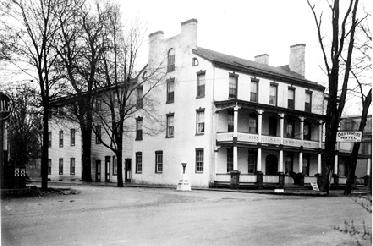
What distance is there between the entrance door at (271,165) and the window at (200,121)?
19.8 feet

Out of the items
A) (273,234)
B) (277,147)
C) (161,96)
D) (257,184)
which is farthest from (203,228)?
(161,96)

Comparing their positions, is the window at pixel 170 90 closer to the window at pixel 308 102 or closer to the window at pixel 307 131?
the window at pixel 308 102

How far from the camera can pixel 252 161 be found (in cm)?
3412

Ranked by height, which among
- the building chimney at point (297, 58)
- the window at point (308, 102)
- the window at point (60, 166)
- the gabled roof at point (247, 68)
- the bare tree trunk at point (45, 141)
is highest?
the building chimney at point (297, 58)

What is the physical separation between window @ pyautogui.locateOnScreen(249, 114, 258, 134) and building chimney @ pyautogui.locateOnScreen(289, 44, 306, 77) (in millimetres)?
9269

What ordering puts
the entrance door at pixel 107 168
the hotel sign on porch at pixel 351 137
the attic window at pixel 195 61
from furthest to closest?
1. the entrance door at pixel 107 168
2. the attic window at pixel 195 61
3. the hotel sign on porch at pixel 351 137

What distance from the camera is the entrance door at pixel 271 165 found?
35.1m

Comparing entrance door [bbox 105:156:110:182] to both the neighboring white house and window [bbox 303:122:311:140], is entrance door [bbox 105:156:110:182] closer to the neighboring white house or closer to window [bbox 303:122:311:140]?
the neighboring white house

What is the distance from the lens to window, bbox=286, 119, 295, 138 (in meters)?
36.5

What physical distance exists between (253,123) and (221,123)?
3.25m

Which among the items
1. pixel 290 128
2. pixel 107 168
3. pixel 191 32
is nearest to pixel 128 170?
pixel 107 168

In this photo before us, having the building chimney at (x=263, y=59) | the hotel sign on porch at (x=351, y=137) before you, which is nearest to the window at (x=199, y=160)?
the building chimney at (x=263, y=59)

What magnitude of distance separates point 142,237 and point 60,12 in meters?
14.8

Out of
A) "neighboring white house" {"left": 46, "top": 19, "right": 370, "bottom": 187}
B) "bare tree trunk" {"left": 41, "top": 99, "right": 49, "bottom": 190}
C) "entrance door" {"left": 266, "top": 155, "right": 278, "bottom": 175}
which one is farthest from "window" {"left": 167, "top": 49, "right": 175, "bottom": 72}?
"bare tree trunk" {"left": 41, "top": 99, "right": 49, "bottom": 190}
